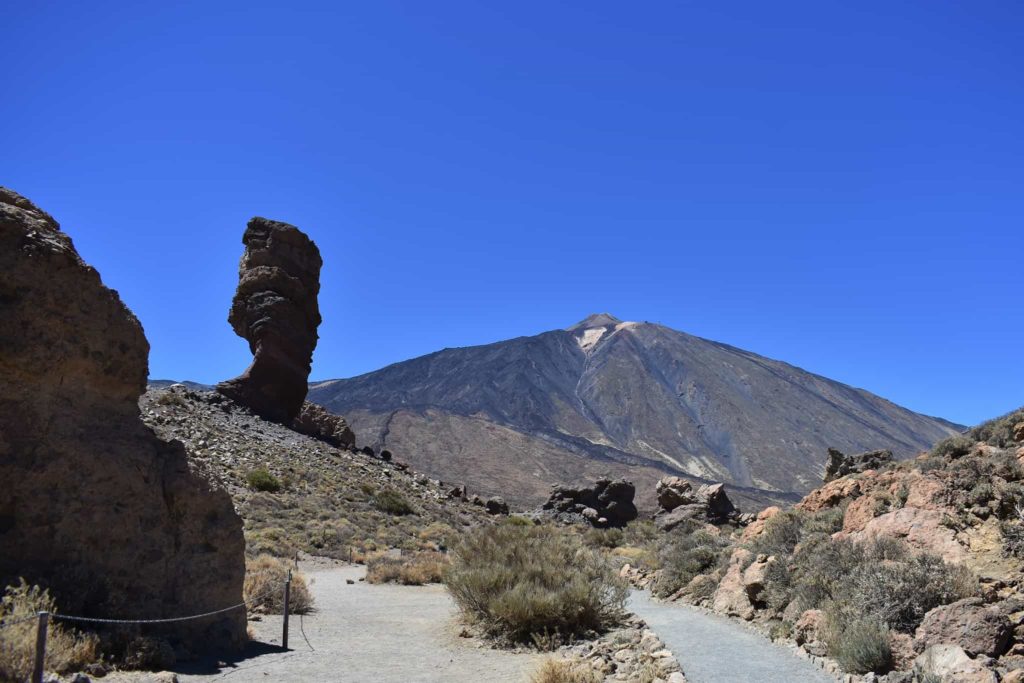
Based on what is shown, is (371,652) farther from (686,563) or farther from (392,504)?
(392,504)

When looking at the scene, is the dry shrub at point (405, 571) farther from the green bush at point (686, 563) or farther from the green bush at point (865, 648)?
the green bush at point (865, 648)

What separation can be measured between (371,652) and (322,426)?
34.1m

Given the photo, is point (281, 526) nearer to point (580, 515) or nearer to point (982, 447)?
point (580, 515)

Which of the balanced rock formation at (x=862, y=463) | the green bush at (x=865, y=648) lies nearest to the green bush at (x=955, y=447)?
the green bush at (x=865, y=648)

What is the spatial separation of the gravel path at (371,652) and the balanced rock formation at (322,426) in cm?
2570

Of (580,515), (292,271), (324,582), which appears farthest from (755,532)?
(292,271)

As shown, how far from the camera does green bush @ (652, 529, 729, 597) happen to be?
16906 mm

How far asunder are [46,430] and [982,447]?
13.5 meters

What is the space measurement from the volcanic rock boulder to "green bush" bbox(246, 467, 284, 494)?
767 inches

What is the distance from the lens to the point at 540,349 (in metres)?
194

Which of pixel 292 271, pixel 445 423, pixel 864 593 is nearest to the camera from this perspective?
pixel 864 593

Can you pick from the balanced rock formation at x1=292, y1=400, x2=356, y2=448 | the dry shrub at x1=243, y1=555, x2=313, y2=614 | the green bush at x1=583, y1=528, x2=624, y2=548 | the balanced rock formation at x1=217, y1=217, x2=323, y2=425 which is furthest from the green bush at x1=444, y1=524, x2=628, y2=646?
the balanced rock formation at x1=292, y1=400, x2=356, y2=448

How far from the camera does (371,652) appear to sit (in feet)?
32.7

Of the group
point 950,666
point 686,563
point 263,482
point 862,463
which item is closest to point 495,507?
point 263,482
